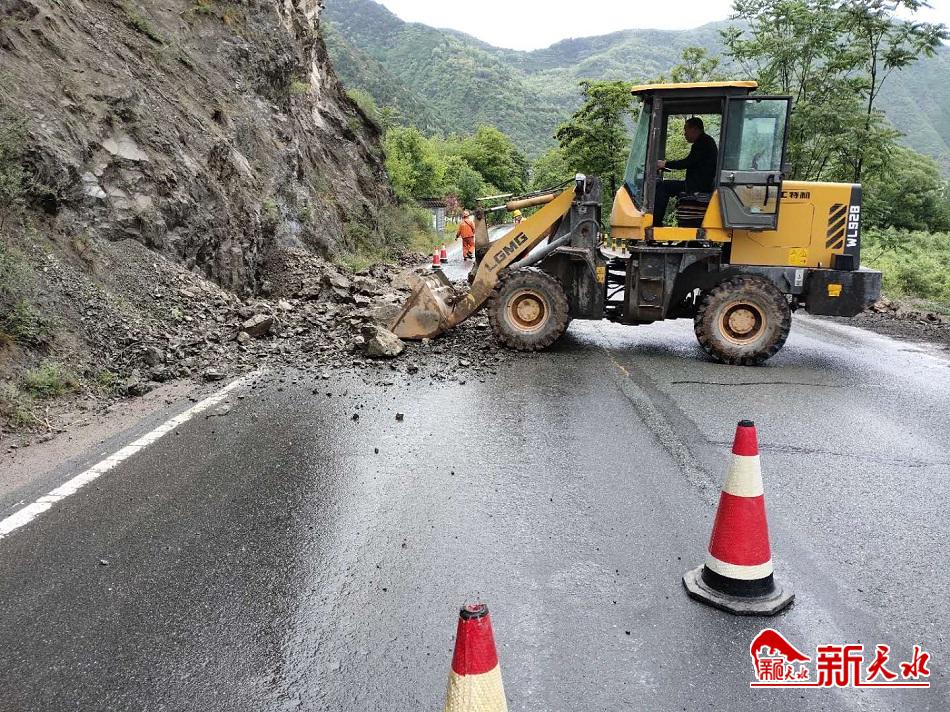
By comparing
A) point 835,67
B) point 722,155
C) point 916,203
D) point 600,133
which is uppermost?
point 600,133

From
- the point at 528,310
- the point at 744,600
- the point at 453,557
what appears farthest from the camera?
the point at 528,310

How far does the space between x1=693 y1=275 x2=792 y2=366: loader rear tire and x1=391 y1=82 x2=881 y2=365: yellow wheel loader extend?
1 cm

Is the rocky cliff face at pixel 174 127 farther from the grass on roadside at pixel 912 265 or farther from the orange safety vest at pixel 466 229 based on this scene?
the grass on roadside at pixel 912 265

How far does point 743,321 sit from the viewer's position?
8688 mm

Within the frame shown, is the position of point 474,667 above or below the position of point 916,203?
below

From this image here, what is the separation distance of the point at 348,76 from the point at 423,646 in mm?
101577

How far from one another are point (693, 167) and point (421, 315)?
3978 mm

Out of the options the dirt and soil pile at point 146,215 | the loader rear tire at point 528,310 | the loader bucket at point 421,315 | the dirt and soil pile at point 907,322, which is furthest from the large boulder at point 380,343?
the dirt and soil pile at point 907,322

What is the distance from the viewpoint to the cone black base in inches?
128

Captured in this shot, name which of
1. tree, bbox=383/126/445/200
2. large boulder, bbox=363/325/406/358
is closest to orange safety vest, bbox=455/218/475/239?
large boulder, bbox=363/325/406/358

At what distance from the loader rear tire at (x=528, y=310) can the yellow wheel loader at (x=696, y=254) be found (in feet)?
0.05

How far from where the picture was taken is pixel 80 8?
1093 centimetres

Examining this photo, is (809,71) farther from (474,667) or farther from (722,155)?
(474,667)

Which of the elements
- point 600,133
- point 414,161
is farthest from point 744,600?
point 414,161
